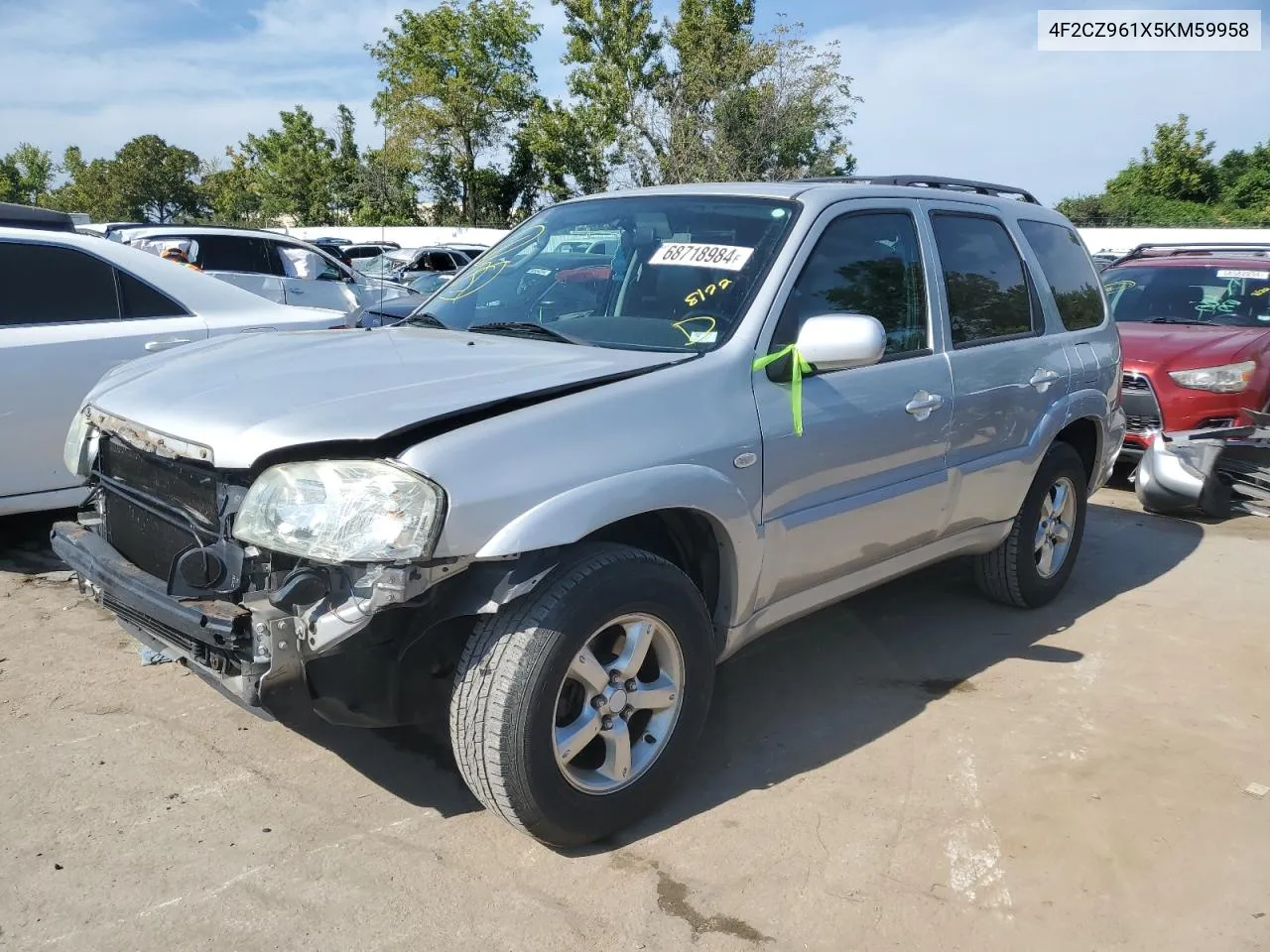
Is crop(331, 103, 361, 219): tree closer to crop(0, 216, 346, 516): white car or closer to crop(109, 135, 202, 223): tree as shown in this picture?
crop(109, 135, 202, 223): tree

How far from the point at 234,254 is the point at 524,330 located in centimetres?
977

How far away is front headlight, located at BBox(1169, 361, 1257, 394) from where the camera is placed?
7242 millimetres

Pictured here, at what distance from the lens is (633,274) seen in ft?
11.9

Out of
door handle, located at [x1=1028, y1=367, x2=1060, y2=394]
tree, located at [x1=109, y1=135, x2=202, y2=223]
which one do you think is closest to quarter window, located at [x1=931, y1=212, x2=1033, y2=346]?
door handle, located at [x1=1028, y1=367, x2=1060, y2=394]

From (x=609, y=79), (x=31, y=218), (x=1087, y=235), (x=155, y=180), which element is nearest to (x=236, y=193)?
(x=155, y=180)

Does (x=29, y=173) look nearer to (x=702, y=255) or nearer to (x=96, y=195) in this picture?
(x=96, y=195)

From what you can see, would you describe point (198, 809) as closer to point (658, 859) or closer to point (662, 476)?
point (658, 859)

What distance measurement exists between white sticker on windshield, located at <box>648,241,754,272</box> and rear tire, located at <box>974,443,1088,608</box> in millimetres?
2007

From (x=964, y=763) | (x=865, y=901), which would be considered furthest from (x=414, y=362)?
(x=964, y=763)

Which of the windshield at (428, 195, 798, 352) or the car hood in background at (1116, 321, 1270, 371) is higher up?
the windshield at (428, 195, 798, 352)

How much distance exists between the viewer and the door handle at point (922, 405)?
12.1ft

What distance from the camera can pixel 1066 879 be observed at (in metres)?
2.85

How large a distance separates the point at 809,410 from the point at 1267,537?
15.8 ft

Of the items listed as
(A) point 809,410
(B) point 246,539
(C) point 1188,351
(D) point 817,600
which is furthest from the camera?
(C) point 1188,351
